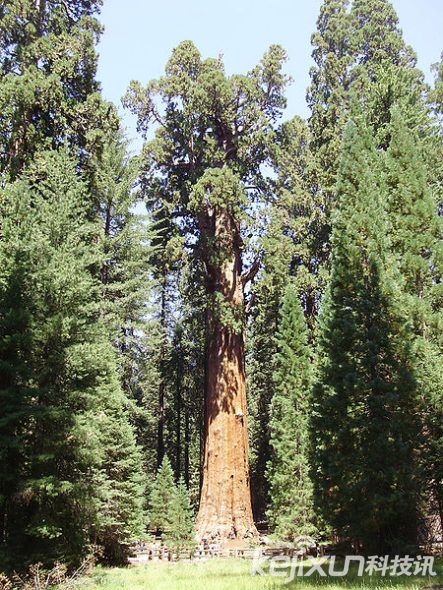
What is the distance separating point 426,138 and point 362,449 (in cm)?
1254

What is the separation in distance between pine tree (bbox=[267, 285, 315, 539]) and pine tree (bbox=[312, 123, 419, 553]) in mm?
4864

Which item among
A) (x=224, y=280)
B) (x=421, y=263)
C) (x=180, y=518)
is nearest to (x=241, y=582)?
(x=421, y=263)

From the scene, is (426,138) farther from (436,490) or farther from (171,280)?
(171,280)

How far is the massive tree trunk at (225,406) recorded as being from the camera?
1684 centimetres

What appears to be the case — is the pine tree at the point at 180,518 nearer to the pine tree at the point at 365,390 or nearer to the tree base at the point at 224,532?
the tree base at the point at 224,532

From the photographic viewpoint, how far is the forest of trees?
1051 cm

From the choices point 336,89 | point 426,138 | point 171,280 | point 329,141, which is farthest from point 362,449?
point 171,280

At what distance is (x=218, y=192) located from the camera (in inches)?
691

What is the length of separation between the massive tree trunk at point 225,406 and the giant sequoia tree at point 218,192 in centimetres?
3

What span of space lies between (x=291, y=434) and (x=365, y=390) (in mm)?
8156

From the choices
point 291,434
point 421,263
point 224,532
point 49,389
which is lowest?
point 224,532

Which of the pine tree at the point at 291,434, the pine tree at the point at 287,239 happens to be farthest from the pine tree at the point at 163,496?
the pine tree at the point at 291,434

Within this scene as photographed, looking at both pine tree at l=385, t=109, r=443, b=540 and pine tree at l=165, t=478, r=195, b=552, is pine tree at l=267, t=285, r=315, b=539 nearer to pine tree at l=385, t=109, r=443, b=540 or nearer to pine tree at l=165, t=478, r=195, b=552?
pine tree at l=165, t=478, r=195, b=552

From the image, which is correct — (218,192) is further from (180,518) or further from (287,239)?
(180,518)
